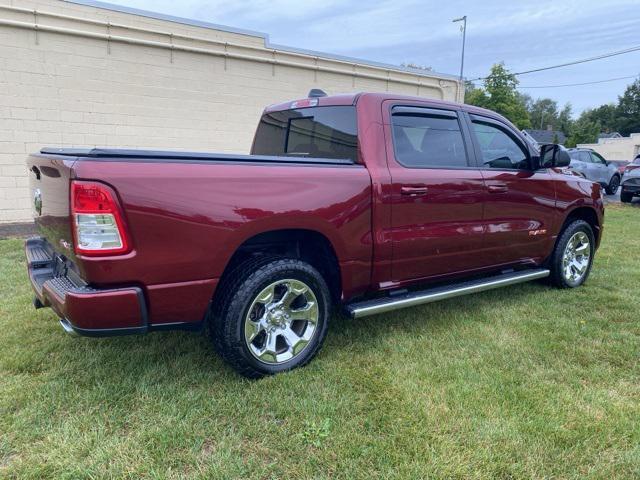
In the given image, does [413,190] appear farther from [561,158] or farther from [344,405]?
[561,158]

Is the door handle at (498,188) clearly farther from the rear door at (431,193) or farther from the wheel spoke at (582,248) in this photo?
the wheel spoke at (582,248)

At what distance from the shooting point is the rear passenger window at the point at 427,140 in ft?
11.3

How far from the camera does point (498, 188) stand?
399 cm

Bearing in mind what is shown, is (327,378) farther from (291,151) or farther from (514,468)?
(291,151)

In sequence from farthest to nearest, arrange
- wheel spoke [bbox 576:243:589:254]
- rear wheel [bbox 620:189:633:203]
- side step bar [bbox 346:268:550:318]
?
rear wheel [bbox 620:189:633:203] → wheel spoke [bbox 576:243:589:254] → side step bar [bbox 346:268:550:318]

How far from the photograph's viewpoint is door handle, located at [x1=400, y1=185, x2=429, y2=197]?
3.30 meters

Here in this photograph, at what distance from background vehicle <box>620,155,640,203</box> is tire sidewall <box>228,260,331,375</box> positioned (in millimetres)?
13935

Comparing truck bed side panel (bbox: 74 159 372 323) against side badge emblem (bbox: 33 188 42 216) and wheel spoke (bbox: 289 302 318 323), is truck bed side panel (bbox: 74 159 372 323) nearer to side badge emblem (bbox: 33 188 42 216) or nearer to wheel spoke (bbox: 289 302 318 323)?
wheel spoke (bbox: 289 302 318 323)

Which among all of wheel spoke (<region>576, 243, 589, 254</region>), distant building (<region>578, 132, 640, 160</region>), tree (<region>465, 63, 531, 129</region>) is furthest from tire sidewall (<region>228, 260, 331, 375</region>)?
distant building (<region>578, 132, 640, 160</region>)

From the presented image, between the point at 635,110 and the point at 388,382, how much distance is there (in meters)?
86.3

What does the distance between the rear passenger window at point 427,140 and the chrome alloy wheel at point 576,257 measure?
1.99 metres

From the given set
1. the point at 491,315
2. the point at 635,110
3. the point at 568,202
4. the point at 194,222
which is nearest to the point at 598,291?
the point at 568,202

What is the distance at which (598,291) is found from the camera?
487cm

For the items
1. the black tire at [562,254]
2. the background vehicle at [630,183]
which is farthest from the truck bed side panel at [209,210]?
the background vehicle at [630,183]
